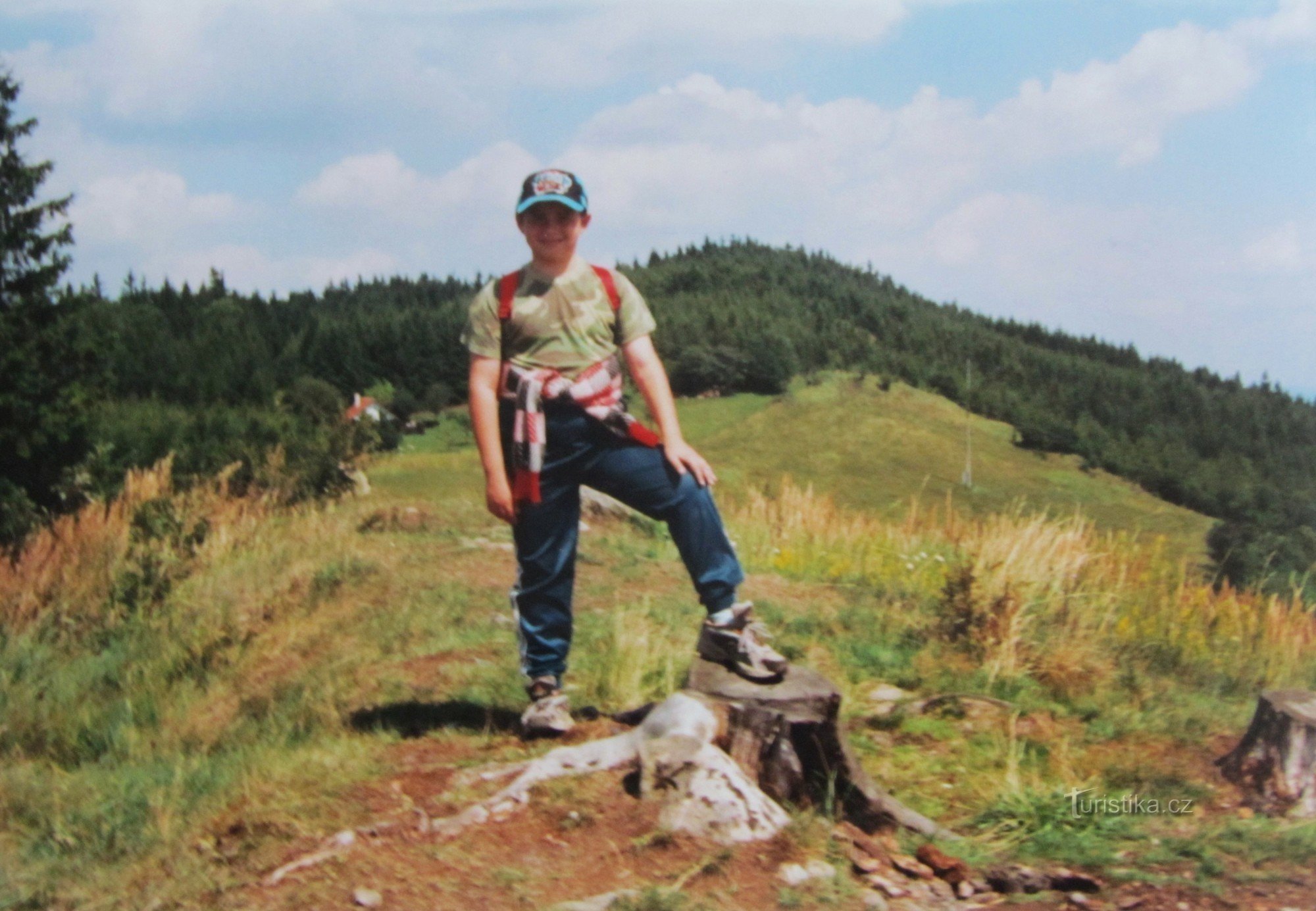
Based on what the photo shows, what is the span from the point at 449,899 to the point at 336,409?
10.4 metres

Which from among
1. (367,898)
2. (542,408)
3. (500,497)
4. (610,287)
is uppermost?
(610,287)

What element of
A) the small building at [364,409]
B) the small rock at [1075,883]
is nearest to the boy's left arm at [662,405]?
the small rock at [1075,883]

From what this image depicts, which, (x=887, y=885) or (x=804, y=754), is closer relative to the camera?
(x=887, y=885)

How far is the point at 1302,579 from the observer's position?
7.81m

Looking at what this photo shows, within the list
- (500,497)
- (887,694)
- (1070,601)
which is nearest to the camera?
(500,497)

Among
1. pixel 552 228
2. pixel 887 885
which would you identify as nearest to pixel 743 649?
pixel 887 885

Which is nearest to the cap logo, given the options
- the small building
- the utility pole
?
the utility pole

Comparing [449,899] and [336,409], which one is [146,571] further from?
[449,899]

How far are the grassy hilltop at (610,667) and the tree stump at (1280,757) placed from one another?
15 cm

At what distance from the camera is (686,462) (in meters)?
4.14

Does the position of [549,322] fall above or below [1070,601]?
above

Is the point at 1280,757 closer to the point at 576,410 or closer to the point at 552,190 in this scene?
the point at 576,410

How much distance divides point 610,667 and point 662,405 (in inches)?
58.9

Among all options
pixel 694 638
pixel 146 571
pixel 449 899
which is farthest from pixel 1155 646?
pixel 146 571
